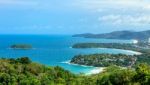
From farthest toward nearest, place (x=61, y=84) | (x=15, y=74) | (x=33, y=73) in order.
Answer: (x=33, y=73) < (x=15, y=74) < (x=61, y=84)

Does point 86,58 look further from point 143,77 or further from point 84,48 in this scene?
point 143,77

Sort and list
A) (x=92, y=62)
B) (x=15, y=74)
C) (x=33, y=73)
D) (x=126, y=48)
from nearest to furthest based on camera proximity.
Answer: (x=15, y=74) < (x=33, y=73) < (x=92, y=62) < (x=126, y=48)

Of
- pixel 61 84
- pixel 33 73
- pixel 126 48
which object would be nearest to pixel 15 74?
pixel 33 73

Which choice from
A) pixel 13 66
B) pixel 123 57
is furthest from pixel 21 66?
pixel 123 57

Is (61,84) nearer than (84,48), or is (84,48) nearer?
(61,84)

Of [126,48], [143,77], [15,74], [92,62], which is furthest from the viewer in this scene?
[126,48]

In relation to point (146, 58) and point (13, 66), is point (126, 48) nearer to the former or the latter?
point (146, 58)
